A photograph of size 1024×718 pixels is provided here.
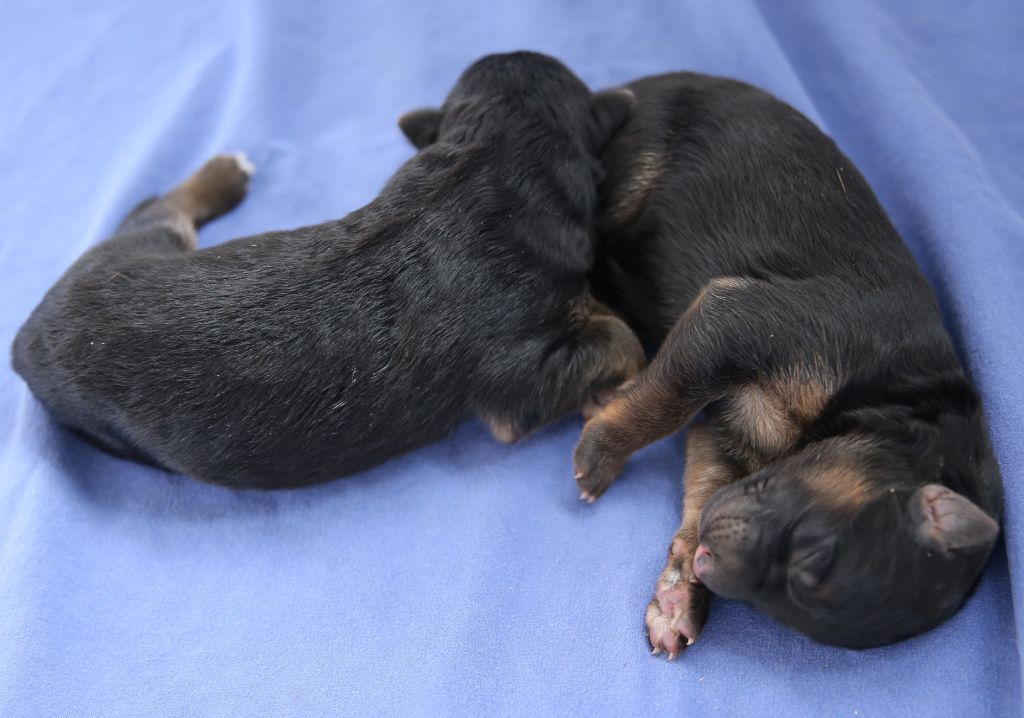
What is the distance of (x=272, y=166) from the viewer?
4.16 m

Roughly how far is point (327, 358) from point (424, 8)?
2.55m

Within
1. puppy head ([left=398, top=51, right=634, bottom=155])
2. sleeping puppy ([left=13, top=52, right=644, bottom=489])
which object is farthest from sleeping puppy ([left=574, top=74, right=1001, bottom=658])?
sleeping puppy ([left=13, top=52, right=644, bottom=489])

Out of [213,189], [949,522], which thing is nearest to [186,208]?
[213,189]

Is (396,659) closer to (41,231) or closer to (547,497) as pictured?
(547,497)

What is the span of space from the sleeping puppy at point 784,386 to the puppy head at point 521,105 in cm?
12

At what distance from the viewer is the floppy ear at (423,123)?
353cm

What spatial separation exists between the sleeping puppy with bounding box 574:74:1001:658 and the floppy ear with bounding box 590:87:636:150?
5cm

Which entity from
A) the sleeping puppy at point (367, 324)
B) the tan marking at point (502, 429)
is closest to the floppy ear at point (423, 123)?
the sleeping puppy at point (367, 324)

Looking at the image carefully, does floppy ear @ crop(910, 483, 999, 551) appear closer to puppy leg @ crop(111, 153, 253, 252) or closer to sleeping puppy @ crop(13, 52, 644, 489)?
sleeping puppy @ crop(13, 52, 644, 489)

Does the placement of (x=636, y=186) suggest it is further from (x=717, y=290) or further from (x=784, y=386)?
(x=784, y=386)

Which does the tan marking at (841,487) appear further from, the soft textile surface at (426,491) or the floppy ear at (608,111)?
the floppy ear at (608,111)

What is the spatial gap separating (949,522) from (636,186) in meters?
1.70

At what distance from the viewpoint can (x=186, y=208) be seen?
3801 mm

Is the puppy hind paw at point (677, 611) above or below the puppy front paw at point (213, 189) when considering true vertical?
below
